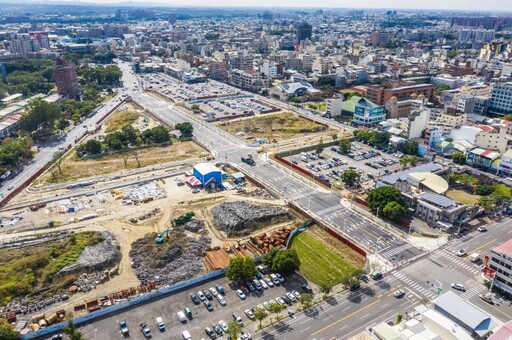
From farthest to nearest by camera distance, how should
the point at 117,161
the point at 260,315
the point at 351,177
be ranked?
the point at 117,161 → the point at 351,177 → the point at 260,315

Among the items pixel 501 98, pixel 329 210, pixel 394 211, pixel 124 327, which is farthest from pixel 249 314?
pixel 501 98

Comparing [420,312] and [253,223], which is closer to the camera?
[420,312]

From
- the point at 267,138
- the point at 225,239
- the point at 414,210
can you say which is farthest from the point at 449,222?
the point at 267,138

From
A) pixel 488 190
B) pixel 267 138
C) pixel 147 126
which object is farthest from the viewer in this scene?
pixel 147 126

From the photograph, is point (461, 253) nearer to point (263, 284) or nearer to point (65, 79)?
point (263, 284)

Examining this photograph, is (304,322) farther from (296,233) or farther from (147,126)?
(147,126)

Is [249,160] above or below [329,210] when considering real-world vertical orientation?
above

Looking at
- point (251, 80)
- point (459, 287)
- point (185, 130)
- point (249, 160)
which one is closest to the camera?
point (459, 287)

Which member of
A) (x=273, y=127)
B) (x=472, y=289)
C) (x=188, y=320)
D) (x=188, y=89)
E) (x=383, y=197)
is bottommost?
(x=188, y=320)
